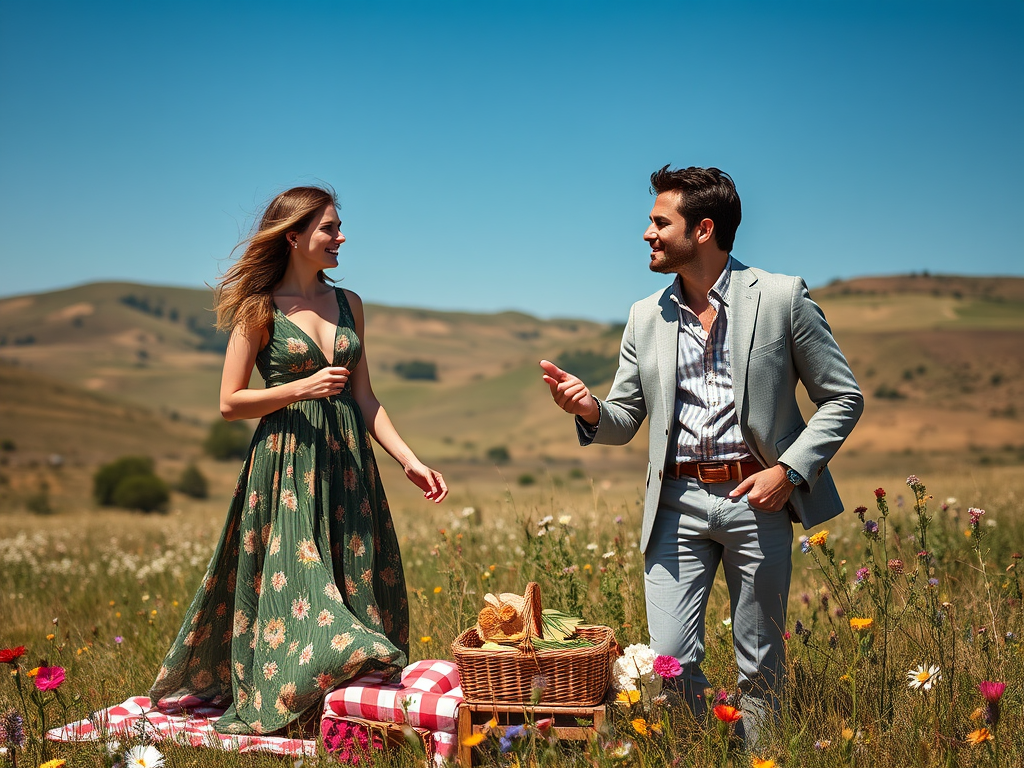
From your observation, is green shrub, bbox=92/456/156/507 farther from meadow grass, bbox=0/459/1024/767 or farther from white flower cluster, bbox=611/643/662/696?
white flower cluster, bbox=611/643/662/696

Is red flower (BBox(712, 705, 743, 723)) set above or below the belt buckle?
below

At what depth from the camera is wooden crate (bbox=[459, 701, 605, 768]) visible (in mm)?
3117

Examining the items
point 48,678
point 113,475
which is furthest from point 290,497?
point 113,475

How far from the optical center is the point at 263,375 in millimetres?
4402

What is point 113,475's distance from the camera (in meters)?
74.8

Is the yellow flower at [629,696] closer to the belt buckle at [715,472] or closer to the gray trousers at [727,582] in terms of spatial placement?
the gray trousers at [727,582]

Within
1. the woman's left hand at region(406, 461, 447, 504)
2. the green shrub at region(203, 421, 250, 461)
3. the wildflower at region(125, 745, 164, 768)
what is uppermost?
the woman's left hand at region(406, 461, 447, 504)

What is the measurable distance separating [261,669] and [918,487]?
9.36 ft

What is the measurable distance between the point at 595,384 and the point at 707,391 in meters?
132

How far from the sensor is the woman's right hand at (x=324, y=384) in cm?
395

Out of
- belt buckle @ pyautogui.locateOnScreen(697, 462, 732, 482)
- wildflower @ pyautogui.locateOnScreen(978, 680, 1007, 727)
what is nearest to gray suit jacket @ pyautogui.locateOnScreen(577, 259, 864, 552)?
belt buckle @ pyautogui.locateOnScreen(697, 462, 732, 482)

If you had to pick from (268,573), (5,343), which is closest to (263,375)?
(268,573)

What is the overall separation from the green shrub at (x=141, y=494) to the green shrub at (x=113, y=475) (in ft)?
3.33

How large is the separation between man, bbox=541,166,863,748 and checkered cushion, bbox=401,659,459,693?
3.11 feet
